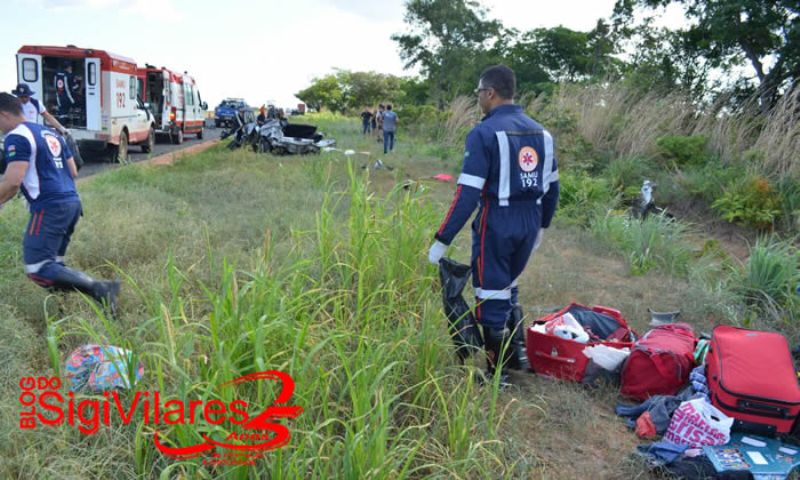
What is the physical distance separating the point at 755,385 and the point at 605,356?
2.75 ft

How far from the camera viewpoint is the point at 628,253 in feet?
21.7

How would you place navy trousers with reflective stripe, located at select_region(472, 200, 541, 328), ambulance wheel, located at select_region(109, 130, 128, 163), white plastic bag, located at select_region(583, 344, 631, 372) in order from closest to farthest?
navy trousers with reflective stripe, located at select_region(472, 200, 541, 328), white plastic bag, located at select_region(583, 344, 631, 372), ambulance wheel, located at select_region(109, 130, 128, 163)

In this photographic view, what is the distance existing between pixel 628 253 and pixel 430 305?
410 cm

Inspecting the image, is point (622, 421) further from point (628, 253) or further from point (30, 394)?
point (628, 253)

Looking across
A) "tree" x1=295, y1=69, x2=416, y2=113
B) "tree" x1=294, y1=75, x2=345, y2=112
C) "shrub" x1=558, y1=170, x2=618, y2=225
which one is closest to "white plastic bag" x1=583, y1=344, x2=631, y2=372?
"shrub" x1=558, y1=170, x2=618, y2=225

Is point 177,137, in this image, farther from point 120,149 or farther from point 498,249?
point 498,249

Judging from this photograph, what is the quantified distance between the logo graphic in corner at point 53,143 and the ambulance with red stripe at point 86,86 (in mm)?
9244

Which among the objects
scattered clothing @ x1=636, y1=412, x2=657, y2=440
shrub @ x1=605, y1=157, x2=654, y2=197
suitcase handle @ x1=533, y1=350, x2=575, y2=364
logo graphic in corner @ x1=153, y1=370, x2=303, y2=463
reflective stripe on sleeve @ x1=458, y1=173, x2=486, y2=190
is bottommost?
scattered clothing @ x1=636, y1=412, x2=657, y2=440

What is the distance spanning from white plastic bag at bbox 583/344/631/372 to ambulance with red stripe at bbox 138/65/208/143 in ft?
53.1

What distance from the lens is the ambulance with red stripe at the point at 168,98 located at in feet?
60.0

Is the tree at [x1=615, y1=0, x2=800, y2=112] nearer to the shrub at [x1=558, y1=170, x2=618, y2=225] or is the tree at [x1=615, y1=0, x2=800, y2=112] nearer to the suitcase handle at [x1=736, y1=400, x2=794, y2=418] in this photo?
the shrub at [x1=558, y1=170, x2=618, y2=225]

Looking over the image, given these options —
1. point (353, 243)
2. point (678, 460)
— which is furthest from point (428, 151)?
point (678, 460)

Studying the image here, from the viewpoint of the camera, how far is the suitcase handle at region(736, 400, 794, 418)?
2834 mm

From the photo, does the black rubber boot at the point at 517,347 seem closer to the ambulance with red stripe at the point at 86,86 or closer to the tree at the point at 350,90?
the ambulance with red stripe at the point at 86,86
